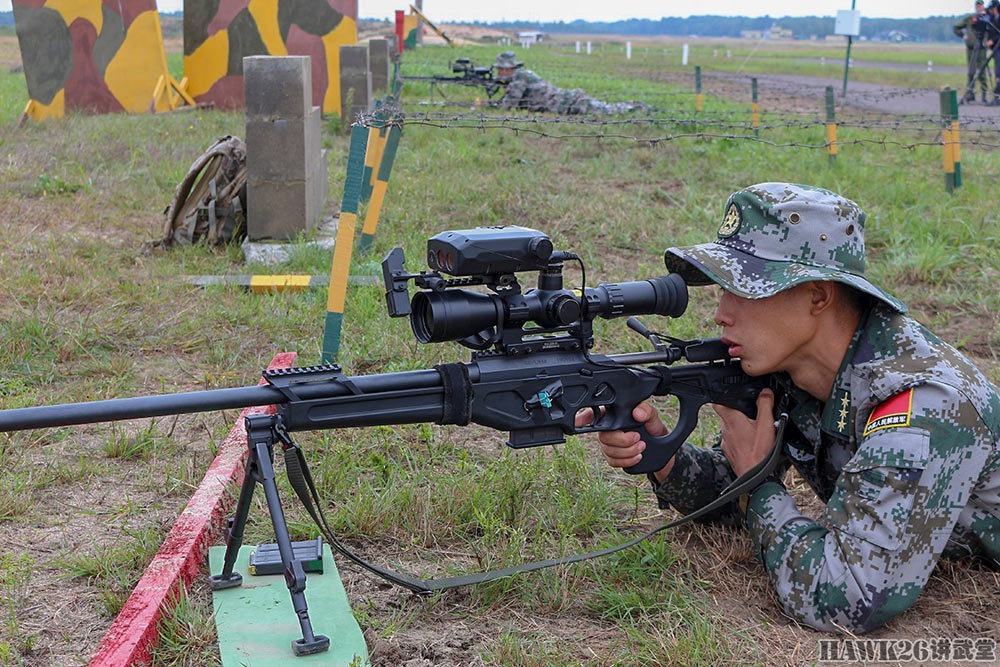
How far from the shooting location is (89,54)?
46.6ft

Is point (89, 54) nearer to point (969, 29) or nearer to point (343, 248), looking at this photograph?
point (343, 248)

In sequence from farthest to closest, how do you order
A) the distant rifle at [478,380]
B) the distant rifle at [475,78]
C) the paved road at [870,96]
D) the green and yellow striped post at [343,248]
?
the distant rifle at [475,78] < the paved road at [870,96] < the green and yellow striped post at [343,248] < the distant rifle at [478,380]

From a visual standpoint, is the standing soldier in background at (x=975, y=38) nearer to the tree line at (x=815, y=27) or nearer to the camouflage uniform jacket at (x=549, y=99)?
the camouflage uniform jacket at (x=549, y=99)

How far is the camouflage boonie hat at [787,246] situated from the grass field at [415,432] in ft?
3.49

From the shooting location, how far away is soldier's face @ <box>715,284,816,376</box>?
306 cm

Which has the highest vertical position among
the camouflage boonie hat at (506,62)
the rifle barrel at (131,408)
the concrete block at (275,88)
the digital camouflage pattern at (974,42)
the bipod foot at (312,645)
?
the digital camouflage pattern at (974,42)

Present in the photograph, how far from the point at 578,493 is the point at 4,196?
23.5 ft

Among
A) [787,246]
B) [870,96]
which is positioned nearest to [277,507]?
[787,246]

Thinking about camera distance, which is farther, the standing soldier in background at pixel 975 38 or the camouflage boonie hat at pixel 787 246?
the standing soldier in background at pixel 975 38

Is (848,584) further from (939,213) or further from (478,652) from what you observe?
(939,213)

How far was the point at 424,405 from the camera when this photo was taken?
293cm

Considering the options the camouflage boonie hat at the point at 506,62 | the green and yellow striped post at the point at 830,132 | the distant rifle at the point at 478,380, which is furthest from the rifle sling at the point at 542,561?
the camouflage boonie hat at the point at 506,62

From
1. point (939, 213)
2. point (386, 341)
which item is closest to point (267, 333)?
point (386, 341)

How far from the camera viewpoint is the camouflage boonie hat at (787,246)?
2.97m
